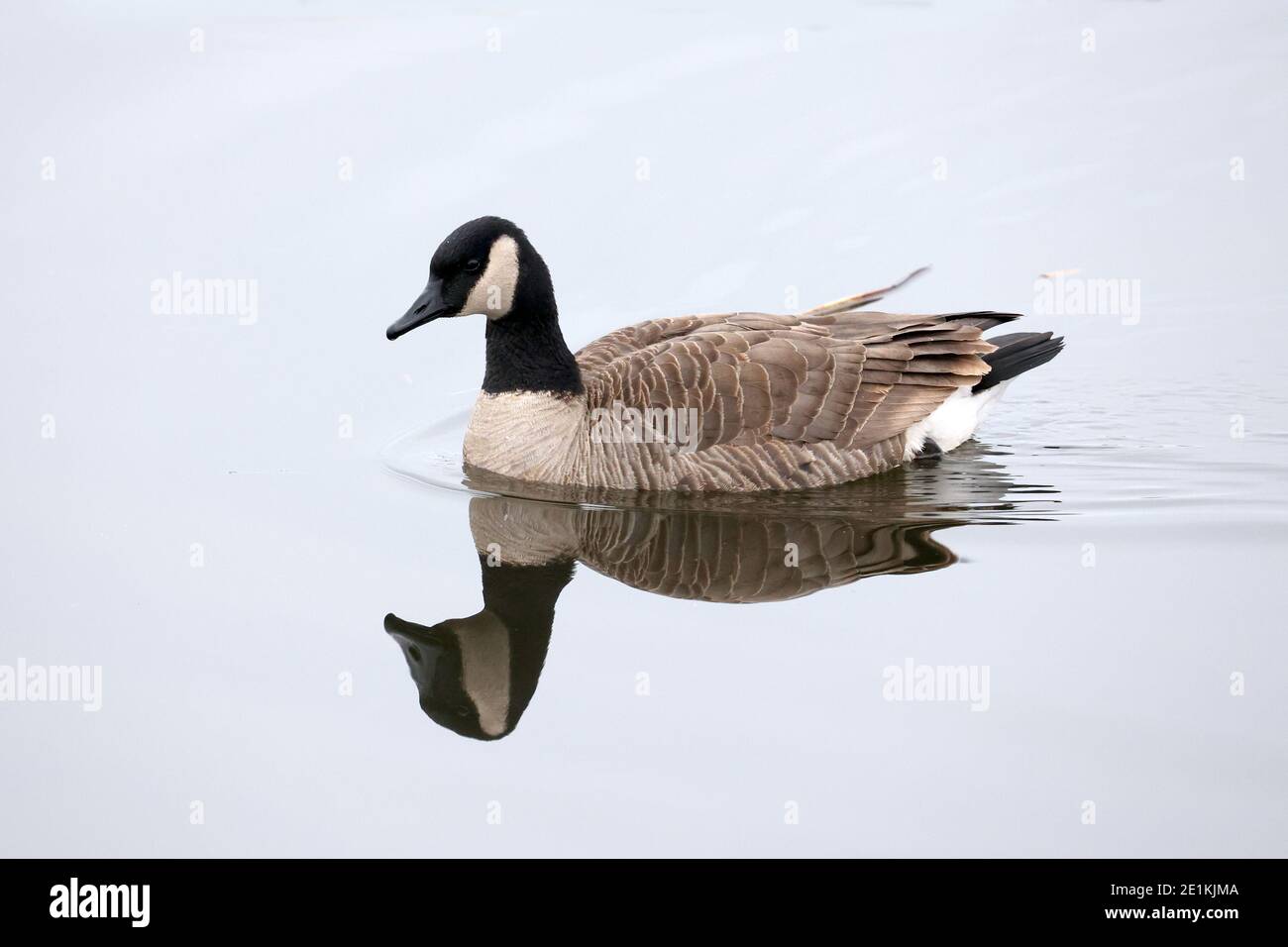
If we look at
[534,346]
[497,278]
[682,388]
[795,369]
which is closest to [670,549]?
[682,388]

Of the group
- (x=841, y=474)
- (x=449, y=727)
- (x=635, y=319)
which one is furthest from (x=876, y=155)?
(x=449, y=727)

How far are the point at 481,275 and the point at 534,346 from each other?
684 mm

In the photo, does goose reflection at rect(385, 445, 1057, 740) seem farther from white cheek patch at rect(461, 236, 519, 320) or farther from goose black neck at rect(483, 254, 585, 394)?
white cheek patch at rect(461, 236, 519, 320)

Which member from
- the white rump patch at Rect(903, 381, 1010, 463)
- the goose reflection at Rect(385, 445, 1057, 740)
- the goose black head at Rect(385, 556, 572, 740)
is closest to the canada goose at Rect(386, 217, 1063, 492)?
the white rump patch at Rect(903, 381, 1010, 463)

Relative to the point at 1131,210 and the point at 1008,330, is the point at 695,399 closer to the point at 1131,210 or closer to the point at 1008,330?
the point at 1008,330

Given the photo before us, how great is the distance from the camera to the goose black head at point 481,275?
1137 centimetres

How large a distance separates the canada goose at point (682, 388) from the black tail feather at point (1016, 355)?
185mm

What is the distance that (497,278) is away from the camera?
1146 centimetres

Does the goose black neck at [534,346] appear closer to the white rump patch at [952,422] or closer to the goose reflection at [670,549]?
the goose reflection at [670,549]

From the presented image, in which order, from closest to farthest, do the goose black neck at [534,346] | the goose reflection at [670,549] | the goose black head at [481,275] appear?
the goose reflection at [670,549]
the goose black head at [481,275]
the goose black neck at [534,346]

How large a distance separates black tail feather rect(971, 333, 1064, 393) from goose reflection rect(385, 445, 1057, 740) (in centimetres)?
68

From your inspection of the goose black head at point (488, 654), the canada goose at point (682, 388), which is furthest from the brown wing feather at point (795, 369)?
the goose black head at point (488, 654)

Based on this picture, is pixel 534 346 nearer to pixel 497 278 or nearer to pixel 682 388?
pixel 497 278

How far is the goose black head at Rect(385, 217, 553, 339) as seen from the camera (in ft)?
37.3
